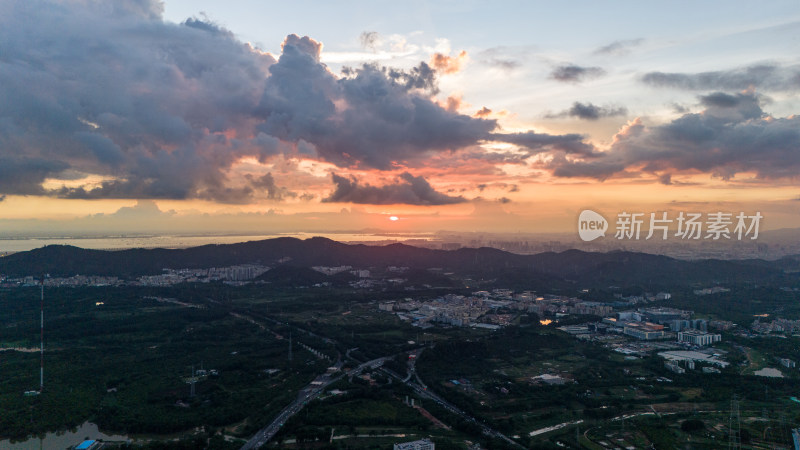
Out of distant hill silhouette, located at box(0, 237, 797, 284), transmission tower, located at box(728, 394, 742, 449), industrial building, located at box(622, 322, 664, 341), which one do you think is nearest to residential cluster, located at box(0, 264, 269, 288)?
distant hill silhouette, located at box(0, 237, 797, 284)

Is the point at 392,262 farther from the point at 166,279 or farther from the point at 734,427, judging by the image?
the point at 734,427

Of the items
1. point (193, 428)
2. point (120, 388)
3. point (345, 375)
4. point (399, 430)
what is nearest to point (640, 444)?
point (399, 430)

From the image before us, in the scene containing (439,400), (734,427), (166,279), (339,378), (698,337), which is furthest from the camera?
(166,279)

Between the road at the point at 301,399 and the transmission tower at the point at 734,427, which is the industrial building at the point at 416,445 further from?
the transmission tower at the point at 734,427

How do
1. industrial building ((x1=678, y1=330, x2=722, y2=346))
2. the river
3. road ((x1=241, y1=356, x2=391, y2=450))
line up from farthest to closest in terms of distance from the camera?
industrial building ((x1=678, y1=330, x2=722, y2=346)) < road ((x1=241, y1=356, x2=391, y2=450)) < the river

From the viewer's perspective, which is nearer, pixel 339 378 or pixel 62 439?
pixel 62 439

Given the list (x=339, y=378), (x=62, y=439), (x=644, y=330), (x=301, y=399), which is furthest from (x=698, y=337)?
(x=62, y=439)

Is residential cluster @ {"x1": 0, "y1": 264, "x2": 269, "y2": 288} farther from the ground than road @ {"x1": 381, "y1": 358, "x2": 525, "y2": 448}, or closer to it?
farther from the ground

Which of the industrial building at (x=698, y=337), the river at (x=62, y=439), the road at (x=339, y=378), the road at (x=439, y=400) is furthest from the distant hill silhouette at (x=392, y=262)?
the river at (x=62, y=439)

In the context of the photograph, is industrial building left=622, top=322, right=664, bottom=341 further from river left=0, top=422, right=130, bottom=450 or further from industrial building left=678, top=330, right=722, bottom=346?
river left=0, top=422, right=130, bottom=450
